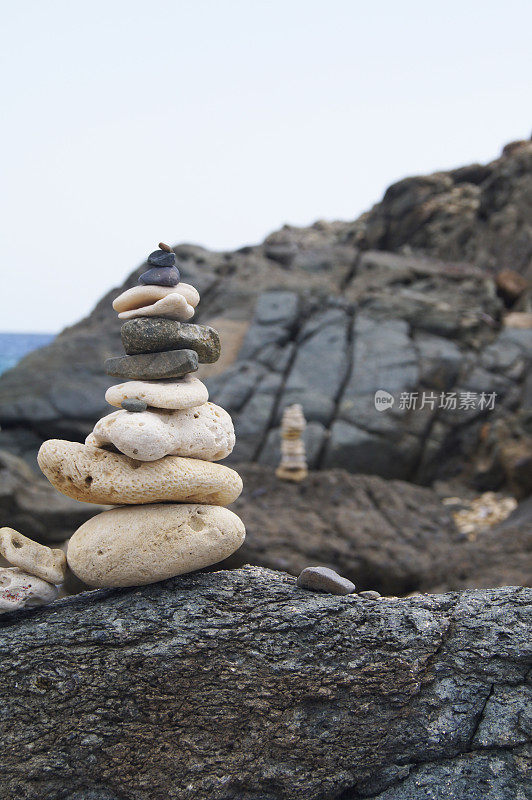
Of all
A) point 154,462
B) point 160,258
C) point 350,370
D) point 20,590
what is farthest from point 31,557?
point 350,370

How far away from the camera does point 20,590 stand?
177 inches

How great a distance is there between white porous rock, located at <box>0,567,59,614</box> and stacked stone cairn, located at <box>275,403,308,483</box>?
412 inches

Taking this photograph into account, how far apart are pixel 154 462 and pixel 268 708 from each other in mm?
1767

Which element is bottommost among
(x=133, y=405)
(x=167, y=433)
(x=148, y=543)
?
(x=148, y=543)

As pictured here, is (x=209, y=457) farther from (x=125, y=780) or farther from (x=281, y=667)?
(x=125, y=780)

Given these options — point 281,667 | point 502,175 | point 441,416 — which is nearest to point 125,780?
point 281,667

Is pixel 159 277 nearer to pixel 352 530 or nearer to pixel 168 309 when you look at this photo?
pixel 168 309

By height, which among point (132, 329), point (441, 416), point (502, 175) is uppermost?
point (502, 175)

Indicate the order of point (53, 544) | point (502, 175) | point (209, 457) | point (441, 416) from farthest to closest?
point (502, 175) < point (441, 416) < point (53, 544) < point (209, 457)

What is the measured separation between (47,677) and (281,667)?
1.47 m

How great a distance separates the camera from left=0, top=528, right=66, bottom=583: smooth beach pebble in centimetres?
447

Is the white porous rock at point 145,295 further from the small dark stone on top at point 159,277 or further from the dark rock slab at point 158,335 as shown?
the dark rock slab at point 158,335

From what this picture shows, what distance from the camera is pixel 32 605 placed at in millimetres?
4625

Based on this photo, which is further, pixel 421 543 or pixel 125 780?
pixel 421 543
